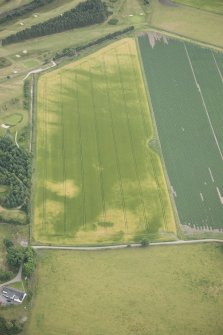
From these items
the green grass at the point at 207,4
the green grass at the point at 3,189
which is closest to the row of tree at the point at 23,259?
the green grass at the point at 3,189

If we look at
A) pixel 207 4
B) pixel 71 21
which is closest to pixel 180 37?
pixel 207 4

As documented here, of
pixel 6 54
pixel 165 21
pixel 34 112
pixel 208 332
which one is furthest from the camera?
pixel 165 21

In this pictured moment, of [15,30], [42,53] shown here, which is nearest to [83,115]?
[42,53]

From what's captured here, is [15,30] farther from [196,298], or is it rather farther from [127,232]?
[196,298]

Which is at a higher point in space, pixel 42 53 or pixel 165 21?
pixel 165 21

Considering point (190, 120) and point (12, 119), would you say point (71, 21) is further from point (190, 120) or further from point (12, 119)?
point (190, 120)
